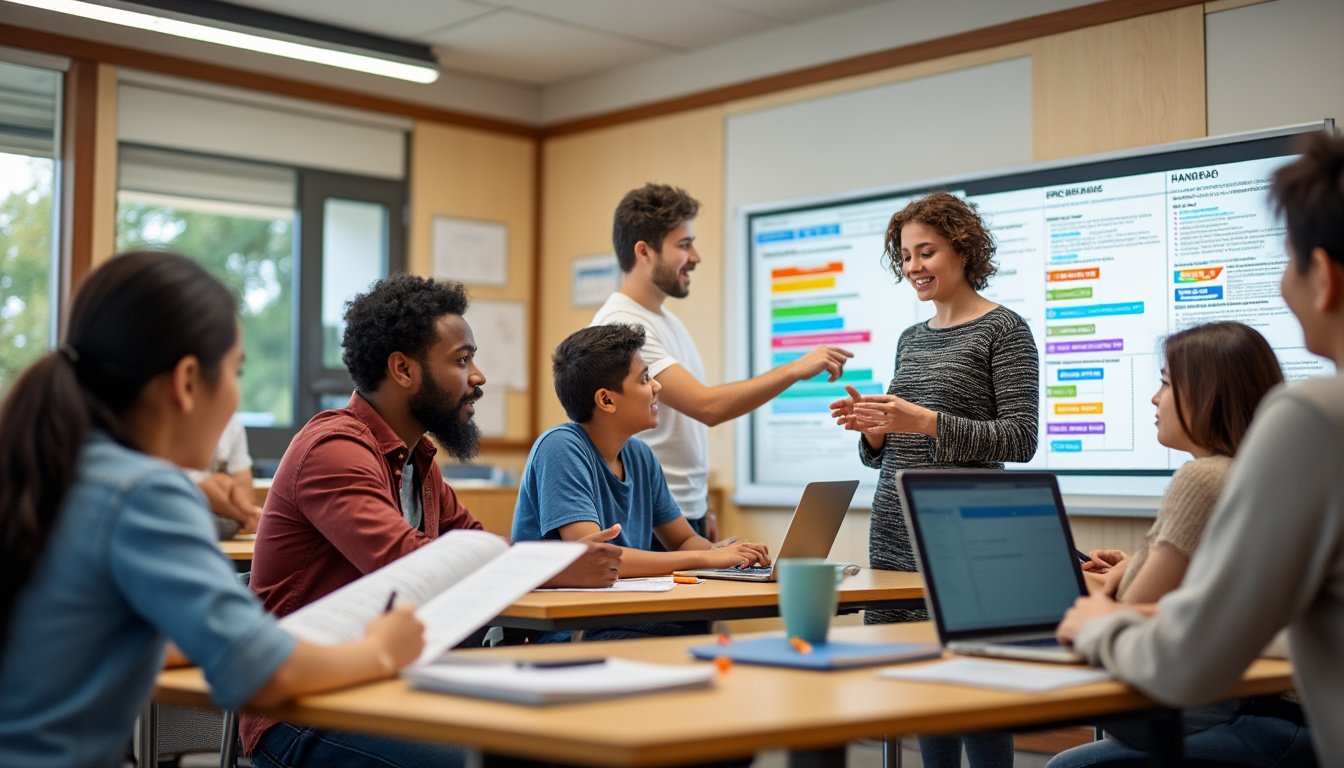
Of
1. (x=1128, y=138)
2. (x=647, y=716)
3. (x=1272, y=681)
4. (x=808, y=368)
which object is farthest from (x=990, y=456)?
(x=1128, y=138)

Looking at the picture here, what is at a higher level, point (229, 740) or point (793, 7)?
point (793, 7)

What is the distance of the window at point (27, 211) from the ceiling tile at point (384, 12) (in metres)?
0.88

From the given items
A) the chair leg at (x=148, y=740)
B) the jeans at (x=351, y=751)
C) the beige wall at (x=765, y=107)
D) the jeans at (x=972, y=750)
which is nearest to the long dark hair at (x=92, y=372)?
the jeans at (x=351, y=751)

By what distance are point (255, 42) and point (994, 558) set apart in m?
4.37

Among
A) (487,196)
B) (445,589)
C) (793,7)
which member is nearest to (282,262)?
(487,196)

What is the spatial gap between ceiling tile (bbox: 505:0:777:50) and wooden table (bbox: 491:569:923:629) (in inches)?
127

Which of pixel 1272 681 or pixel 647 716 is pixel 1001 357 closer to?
pixel 1272 681

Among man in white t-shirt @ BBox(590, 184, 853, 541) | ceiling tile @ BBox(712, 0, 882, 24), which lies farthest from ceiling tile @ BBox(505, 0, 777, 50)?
man in white t-shirt @ BBox(590, 184, 853, 541)

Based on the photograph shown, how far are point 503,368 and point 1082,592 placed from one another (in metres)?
4.73

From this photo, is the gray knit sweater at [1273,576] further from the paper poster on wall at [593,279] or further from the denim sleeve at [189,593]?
the paper poster on wall at [593,279]

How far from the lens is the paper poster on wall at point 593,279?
6211mm

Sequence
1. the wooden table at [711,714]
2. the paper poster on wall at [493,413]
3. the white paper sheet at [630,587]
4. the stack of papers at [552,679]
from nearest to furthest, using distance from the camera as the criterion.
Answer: the wooden table at [711,714] < the stack of papers at [552,679] < the white paper sheet at [630,587] < the paper poster on wall at [493,413]

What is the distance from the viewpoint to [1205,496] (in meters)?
1.84

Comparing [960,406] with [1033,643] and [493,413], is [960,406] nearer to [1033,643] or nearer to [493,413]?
[1033,643]
